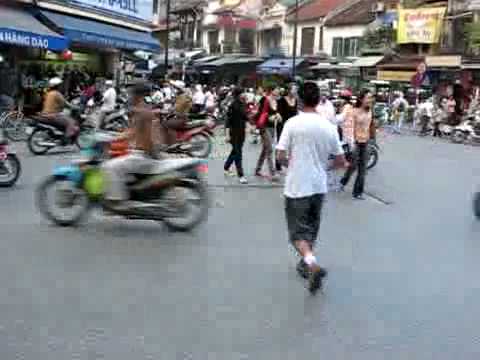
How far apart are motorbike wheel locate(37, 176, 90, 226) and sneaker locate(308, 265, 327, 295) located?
3.34 meters

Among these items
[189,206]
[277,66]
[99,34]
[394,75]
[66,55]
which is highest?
[99,34]

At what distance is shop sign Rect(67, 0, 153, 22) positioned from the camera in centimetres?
2802

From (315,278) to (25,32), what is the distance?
17.2 m

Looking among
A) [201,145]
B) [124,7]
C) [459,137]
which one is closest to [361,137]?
[201,145]

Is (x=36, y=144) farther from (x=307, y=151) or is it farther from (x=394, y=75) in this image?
(x=394, y=75)

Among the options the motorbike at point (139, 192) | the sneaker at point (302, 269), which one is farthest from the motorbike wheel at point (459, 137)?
the sneaker at point (302, 269)

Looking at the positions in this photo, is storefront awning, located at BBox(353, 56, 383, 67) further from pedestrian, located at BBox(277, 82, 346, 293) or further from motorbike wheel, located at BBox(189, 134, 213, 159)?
pedestrian, located at BBox(277, 82, 346, 293)

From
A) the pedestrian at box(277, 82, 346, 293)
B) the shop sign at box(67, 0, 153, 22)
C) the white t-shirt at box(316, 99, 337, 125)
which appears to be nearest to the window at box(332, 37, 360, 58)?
the shop sign at box(67, 0, 153, 22)

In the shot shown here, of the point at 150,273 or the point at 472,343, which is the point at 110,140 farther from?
the point at 472,343

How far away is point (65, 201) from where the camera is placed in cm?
860

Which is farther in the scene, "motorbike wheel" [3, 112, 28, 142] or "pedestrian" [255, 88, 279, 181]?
Answer: "motorbike wheel" [3, 112, 28, 142]

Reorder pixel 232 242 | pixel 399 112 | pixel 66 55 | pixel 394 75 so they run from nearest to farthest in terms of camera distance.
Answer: pixel 232 242, pixel 66 55, pixel 399 112, pixel 394 75

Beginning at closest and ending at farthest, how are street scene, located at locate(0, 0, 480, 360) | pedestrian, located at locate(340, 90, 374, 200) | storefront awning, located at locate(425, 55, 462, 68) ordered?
street scene, located at locate(0, 0, 480, 360), pedestrian, located at locate(340, 90, 374, 200), storefront awning, located at locate(425, 55, 462, 68)

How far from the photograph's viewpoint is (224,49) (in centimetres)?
5872
